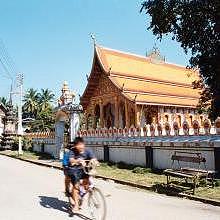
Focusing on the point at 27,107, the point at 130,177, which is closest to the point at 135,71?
the point at 130,177

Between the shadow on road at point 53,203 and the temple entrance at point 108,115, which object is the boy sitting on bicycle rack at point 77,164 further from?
the temple entrance at point 108,115

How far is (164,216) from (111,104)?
22819mm

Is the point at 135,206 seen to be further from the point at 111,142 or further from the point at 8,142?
the point at 8,142

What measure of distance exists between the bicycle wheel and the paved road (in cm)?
21

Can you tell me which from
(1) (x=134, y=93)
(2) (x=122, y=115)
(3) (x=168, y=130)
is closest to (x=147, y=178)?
(3) (x=168, y=130)

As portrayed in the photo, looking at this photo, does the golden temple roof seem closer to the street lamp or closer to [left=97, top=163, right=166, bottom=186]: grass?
the street lamp

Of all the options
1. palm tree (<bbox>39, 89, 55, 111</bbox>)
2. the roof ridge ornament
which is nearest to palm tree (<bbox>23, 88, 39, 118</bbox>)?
palm tree (<bbox>39, 89, 55, 111</bbox>)

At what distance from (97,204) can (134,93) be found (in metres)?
19.4

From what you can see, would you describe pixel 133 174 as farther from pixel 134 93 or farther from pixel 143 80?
pixel 143 80

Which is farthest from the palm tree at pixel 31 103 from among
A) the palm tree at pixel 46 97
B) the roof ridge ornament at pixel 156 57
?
the roof ridge ornament at pixel 156 57

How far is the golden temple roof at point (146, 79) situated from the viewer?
26744 mm

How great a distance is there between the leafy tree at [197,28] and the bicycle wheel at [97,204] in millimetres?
10720

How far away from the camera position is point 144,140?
17.6m

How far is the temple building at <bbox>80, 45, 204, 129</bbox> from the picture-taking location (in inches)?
1050
